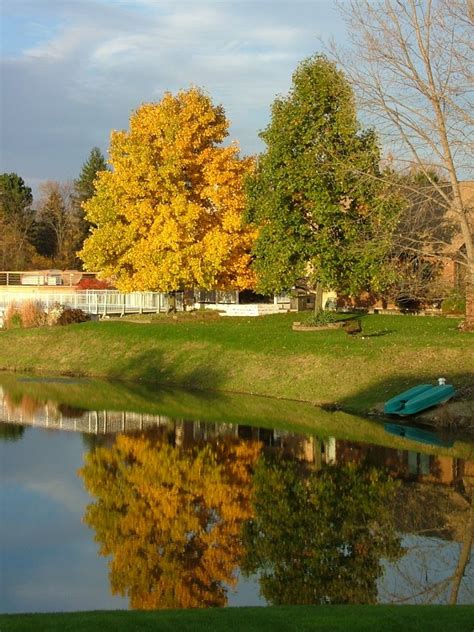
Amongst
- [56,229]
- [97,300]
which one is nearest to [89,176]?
[56,229]

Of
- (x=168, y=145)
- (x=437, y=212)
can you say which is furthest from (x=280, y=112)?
(x=437, y=212)

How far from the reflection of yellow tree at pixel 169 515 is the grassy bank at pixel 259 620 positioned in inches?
83.5

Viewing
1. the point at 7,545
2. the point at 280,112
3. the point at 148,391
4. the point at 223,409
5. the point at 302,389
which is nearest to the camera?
the point at 7,545

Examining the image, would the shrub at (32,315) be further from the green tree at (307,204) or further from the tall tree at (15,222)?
the tall tree at (15,222)

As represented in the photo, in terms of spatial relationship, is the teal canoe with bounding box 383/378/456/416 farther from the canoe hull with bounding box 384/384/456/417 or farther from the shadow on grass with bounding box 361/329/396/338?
the shadow on grass with bounding box 361/329/396/338

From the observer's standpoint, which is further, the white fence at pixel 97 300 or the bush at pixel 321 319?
the white fence at pixel 97 300

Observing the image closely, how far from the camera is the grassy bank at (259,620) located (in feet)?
33.0

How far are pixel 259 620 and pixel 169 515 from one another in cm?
749

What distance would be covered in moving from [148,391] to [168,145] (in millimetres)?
16515

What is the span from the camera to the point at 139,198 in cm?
4931

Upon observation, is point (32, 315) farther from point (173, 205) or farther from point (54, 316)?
point (173, 205)

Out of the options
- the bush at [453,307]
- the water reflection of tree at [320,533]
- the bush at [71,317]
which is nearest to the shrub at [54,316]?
the bush at [71,317]

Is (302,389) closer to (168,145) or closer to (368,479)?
(368,479)

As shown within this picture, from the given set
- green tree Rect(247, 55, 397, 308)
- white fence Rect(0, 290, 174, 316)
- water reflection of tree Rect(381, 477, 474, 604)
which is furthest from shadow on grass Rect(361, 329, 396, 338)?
white fence Rect(0, 290, 174, 316)
